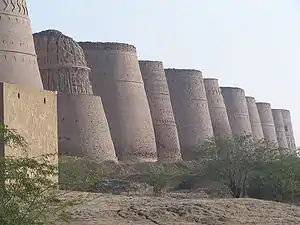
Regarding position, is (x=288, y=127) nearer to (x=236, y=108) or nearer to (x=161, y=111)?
(x=236, y=108)

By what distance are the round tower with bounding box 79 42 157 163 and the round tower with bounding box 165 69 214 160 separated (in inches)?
164

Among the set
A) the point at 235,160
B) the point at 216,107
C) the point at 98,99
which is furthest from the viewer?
the point at 216,107

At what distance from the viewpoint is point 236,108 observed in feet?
108

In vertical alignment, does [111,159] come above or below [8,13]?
below

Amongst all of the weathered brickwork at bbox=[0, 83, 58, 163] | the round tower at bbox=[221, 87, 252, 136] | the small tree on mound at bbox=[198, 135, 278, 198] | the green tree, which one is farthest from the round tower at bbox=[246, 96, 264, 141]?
the weathered brickwork at bbox=[0, 83, 58, 163]

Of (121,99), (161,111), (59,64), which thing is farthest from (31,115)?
(161,111)

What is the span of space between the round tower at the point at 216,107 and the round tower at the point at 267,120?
6.67 metres

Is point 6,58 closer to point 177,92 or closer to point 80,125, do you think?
point 80,125

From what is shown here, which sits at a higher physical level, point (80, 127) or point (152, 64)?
point (152, 64)

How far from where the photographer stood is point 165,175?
1788cm

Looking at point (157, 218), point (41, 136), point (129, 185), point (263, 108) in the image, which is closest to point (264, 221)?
point (157, 218)

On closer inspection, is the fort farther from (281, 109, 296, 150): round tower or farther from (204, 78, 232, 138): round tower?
(281, 109, 296, 150): round tower

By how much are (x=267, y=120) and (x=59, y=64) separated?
20133 mm

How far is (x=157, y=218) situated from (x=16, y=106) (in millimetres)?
2747
